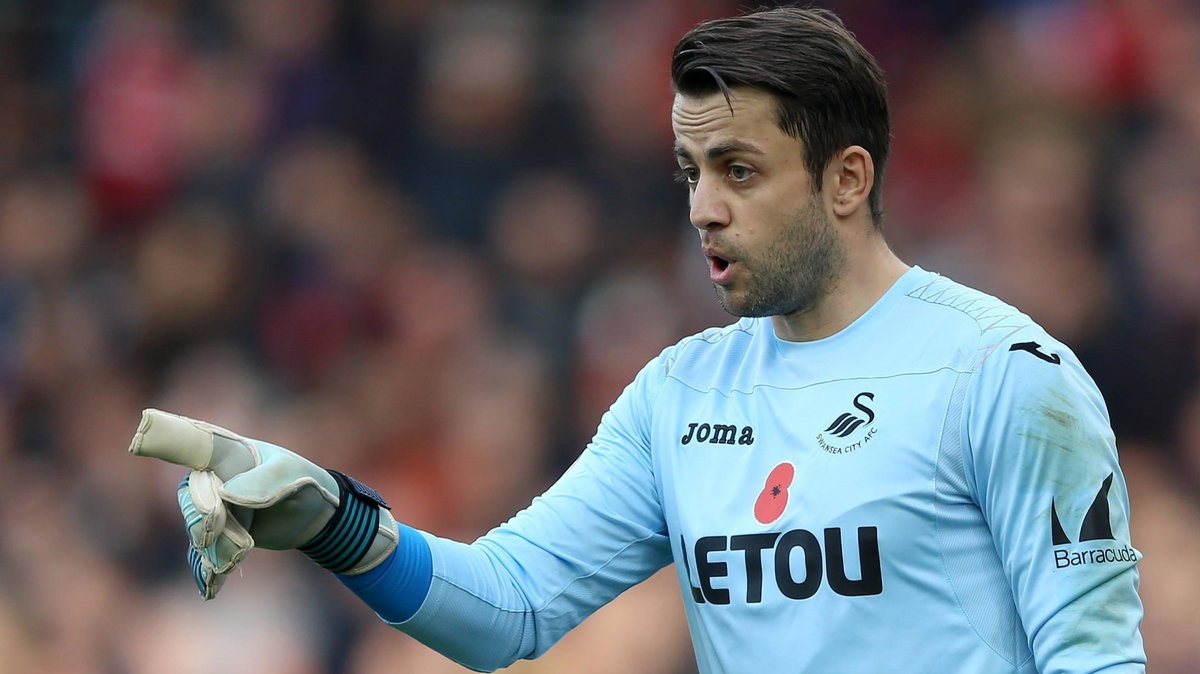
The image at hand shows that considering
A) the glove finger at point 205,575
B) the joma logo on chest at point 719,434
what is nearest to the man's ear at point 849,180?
the joma logo on chest at point 719,434

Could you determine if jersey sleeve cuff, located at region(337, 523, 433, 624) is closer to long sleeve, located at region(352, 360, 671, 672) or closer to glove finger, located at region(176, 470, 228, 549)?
long sleeve, located at region(352, 360, 671, 672)

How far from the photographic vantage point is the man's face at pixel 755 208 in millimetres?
2590

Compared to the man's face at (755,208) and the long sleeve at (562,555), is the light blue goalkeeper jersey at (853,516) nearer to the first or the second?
the long sleeve at (562,555)

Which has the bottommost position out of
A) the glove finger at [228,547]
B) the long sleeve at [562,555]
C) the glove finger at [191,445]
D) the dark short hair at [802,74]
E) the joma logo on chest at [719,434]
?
the long sleeve at [562,555]

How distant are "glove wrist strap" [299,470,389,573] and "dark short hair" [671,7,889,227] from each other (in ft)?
2.99

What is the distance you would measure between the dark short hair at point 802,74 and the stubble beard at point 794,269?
8 cm

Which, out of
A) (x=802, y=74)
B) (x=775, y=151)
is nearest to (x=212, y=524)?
(x=775, y=151)

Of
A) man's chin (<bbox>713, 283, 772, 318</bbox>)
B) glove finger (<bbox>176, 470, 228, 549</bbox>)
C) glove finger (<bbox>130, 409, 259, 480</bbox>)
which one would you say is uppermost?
man's chin (<bbox>713, 283, 772, 318</bbox>)

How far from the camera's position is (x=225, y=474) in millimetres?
2451

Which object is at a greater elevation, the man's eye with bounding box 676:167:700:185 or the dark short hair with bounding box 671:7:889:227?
the dark short hair with bounding box 671:7:889:227

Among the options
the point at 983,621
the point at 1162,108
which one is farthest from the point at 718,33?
the point at 1162,108

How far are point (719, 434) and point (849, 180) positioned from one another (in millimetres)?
506

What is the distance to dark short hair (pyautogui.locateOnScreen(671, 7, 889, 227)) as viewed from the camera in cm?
259

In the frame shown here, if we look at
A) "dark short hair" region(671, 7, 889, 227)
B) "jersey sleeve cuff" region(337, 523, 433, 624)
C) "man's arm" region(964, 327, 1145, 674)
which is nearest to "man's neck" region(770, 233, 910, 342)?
"dark short hair" region(671, 7, 889, 227)
